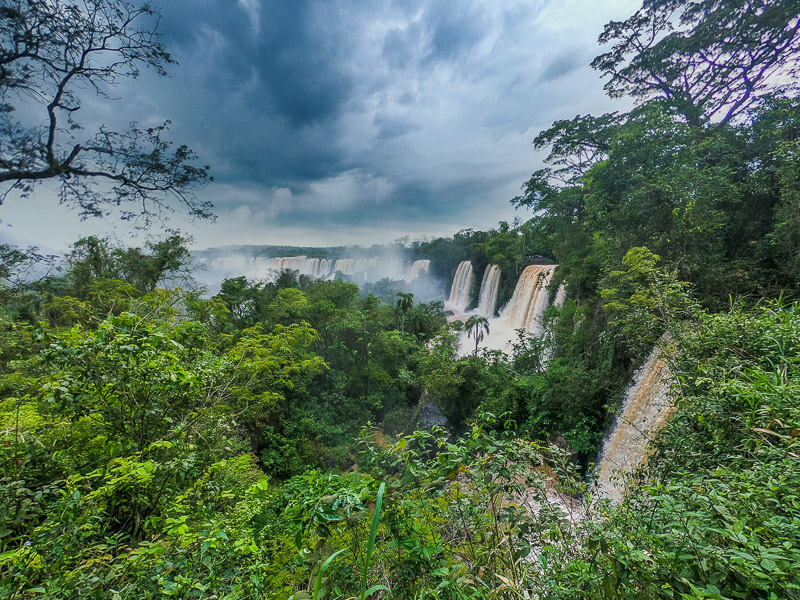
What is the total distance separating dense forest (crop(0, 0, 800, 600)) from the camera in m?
1.47

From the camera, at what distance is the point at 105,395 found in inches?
102

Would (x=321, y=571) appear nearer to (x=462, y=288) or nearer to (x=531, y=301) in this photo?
(x=531, y=301)

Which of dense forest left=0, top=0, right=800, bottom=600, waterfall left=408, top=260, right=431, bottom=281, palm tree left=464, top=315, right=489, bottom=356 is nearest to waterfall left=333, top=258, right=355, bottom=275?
waterfall left=408, top=260, right=431, bottom=281

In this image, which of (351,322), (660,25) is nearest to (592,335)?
(351,322)

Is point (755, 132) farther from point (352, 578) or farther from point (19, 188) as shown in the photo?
point (19, 188)

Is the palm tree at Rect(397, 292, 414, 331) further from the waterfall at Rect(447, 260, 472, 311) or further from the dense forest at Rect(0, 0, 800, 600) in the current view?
the waterfall at Rect(447, 260, 472, 311)

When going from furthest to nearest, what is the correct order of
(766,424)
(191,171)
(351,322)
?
(351,322) → (191,171) → (766,424)

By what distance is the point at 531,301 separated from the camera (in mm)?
16641

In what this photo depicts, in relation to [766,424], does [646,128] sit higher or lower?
higher

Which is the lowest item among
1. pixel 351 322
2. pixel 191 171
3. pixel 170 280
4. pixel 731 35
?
pixel 351 322

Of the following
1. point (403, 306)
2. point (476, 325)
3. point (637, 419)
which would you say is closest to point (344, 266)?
point (403, 306)

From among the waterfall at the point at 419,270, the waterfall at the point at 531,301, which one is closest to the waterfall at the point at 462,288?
the waterfall at the point at 419,270

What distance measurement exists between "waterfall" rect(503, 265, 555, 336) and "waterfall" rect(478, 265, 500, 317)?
5052mm

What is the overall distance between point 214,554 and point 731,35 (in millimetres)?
17560
